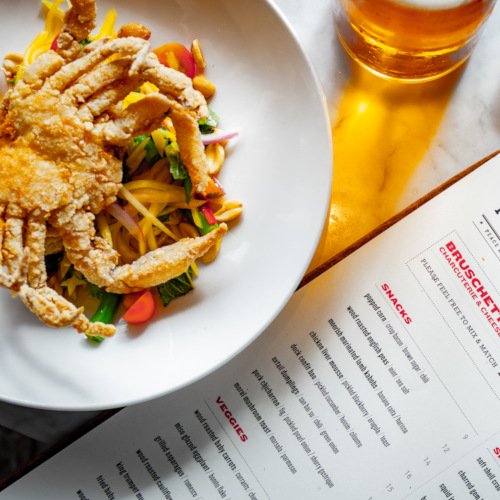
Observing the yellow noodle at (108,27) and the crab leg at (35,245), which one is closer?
the crab leg at (35,245)

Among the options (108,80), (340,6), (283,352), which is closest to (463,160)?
(340,6)

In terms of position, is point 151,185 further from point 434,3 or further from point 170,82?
point 434,3

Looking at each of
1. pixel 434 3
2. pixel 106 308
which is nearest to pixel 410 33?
pixel 434 3

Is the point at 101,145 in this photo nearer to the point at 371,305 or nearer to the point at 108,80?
the point at 108,80

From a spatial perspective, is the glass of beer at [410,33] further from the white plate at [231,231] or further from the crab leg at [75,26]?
the crab leg at [75,26]

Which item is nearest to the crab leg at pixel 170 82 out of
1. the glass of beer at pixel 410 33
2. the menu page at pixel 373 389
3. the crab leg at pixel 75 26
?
the crab leg at pixel 75 26

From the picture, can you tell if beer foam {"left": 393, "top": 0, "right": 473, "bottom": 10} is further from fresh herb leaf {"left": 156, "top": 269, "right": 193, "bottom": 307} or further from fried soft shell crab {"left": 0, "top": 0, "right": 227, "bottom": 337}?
fresh herb leaf {"left": 156, "top": 269, "right": 193, "bottom": 307}
